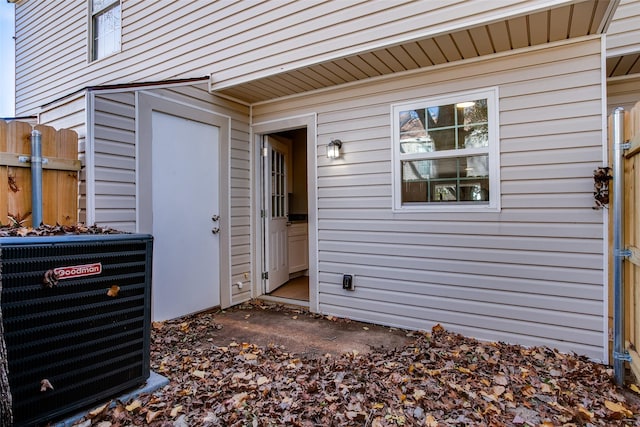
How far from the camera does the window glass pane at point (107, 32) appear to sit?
16.9 ft

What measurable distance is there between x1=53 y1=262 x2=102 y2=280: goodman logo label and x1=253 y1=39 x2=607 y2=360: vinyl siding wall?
8.29 ft

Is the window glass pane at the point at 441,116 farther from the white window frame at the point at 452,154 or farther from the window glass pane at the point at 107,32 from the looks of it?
the window glass pane at the point at 107,32

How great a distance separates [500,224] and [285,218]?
10.2ft

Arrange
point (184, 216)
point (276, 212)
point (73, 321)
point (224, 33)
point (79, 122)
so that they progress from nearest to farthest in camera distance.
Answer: point (73, 321), point (79, 122), point (184, 216), point (224, 33), point (276, 212)

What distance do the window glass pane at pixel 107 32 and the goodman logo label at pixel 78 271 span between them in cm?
459

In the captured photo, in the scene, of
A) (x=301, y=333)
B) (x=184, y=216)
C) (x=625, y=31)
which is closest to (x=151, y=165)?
(x=184, y=216)

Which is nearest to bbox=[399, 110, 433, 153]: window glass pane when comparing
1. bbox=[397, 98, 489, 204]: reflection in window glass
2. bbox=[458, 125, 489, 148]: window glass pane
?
bbox=[397, 98, 489, 204]: reflection in window glass

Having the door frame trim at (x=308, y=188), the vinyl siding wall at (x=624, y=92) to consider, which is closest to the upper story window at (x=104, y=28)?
the door frame trim at (x=308, y=188)

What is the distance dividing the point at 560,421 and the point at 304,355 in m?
1.80

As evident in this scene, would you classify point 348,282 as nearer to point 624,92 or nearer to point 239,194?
point 239,194

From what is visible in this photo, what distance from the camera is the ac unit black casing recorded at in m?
1.64

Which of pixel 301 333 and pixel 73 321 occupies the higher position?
pixel 73 321

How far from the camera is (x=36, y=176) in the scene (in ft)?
9.11

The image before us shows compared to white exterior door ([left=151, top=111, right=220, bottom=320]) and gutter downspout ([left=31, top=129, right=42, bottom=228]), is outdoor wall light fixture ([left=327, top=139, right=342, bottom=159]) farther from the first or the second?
gutter downspout ([left=31, top=129, right=42, bottom=228])
